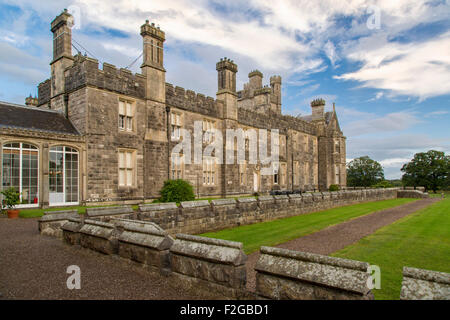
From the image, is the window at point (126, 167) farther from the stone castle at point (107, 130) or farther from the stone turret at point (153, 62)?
the stone turret at point (153, 62)

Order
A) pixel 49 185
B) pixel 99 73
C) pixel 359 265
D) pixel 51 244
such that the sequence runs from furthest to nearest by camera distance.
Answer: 1. pixel 99 73
2. pixel 49 185
3. pixel 51 244
4. pixel 359 265

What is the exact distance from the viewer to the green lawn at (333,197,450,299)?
6268 mm

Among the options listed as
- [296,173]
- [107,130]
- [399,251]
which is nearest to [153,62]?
[107,130]

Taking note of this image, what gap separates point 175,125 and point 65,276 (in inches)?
596

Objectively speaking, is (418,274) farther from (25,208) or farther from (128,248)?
(25,208)

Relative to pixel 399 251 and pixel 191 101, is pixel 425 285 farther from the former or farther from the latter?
pixel 191 101

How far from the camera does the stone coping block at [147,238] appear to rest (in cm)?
506

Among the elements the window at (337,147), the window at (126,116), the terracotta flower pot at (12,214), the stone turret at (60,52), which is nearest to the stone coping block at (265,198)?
the window at (126,116)

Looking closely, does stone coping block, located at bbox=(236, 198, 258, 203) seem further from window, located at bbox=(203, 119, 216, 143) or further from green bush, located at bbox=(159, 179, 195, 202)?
window, located at bbox=(203, 119, 216, 143)

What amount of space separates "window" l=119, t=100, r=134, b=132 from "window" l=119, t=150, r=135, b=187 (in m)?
1.41

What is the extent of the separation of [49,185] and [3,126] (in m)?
3.30

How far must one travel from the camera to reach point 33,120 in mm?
15141

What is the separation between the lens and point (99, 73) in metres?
15.9
